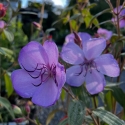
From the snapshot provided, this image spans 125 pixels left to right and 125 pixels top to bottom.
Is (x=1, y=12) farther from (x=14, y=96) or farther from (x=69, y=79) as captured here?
(x=14, y=96)

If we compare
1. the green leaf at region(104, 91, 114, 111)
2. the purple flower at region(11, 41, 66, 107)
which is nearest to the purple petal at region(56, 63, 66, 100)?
the purple flower at region(11, 41, 66, 107)

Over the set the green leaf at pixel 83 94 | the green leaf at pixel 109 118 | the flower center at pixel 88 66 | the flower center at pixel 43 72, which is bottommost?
the green leaf at pixel 109 118

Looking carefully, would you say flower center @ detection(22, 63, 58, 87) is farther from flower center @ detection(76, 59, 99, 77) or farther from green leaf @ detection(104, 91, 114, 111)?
green leaf @ detection(104, 91, 114, 111)

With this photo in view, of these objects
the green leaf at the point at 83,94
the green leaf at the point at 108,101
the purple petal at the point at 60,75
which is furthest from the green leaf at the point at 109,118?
the green leaf at the point at 108,101

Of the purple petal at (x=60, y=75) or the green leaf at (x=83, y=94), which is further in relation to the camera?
the green leaf at (x=83, y=94)

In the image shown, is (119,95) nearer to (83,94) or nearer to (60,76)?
(83,94)

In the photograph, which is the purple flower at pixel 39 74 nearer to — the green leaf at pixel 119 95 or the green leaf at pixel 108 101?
the green leaf at pixel 119 95

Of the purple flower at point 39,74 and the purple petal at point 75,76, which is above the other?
the purple flower at point 39,74
